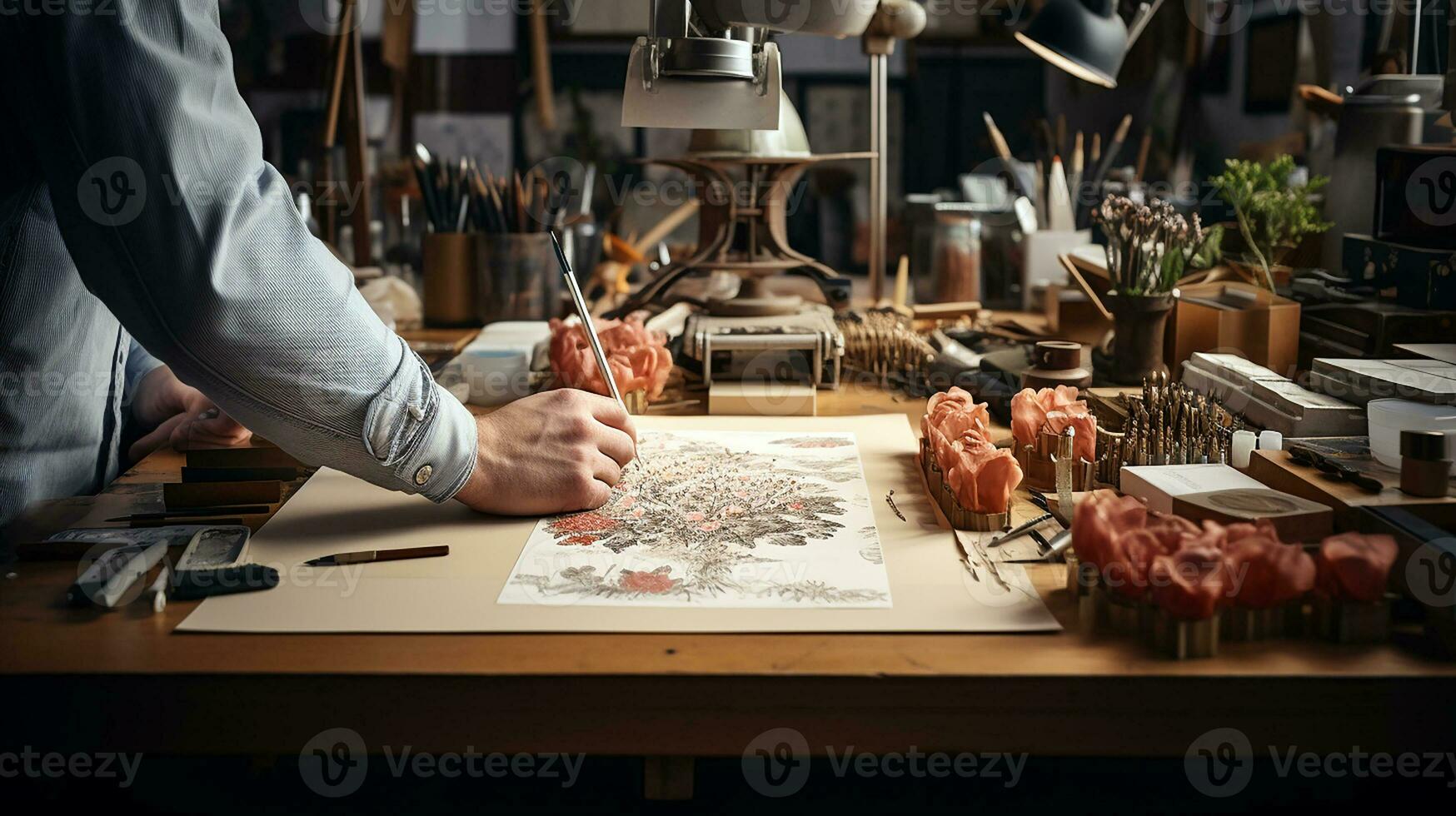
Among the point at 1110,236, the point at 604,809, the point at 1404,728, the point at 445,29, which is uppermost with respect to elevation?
the point at 445,29

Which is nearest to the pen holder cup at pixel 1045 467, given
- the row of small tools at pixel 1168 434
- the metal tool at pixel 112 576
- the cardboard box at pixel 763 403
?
the row of small tools at pixel 1168 434

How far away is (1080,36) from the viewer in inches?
64.7

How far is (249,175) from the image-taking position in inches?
38.0

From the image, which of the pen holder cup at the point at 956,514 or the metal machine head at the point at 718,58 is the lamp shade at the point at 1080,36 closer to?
the metal machine head at the point at 718,58

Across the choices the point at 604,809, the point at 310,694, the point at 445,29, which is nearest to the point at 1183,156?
the point at 445,29

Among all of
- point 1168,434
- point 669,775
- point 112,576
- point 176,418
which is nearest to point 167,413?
point 176,418

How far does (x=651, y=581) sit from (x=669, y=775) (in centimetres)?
17

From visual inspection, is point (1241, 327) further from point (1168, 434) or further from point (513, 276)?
point (513, 276)

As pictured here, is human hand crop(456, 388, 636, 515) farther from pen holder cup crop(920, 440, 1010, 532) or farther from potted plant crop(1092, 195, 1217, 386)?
potted plant crop(1092, 195, 1217, 386)

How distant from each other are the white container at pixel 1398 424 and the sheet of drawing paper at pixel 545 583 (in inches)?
13.0

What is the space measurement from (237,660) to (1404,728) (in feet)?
2.52

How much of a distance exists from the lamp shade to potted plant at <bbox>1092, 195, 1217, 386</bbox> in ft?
0.76

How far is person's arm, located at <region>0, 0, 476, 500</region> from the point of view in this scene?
91 centimetres

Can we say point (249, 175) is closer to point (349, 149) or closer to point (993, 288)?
point (993, 288)
